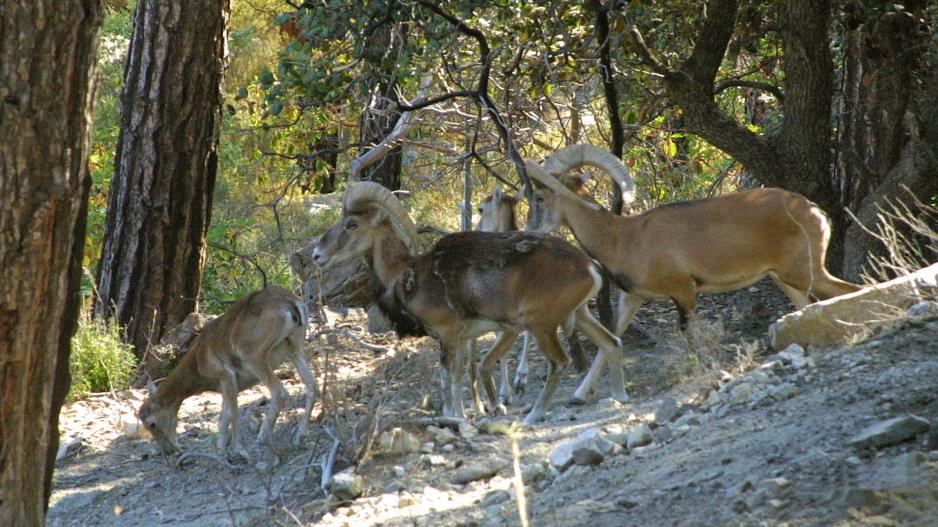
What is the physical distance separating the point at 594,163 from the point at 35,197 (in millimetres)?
7049

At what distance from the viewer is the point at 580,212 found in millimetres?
11547

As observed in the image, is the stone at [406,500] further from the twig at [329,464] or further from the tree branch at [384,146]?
the tree branch at [384,146]

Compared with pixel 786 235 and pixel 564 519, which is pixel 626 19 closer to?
pixel 786 235

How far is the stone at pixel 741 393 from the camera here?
24.1 ft

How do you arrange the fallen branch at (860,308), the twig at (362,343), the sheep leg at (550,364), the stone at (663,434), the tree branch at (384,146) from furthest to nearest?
the twig at (362,343) < the tree branch at (384,146) < the sheep leg at (550,364) < the fallen branch at (860,308) < the stone at (663,434)

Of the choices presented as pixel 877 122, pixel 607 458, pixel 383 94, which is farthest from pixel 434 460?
pixel 877 122

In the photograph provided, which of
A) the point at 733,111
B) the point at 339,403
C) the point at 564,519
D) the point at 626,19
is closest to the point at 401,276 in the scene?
the point at 339,403

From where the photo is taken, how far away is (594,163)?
11648mm

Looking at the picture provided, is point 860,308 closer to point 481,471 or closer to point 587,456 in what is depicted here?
point 587,456

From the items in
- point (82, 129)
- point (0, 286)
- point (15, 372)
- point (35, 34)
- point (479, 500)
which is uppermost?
point (35, 34)

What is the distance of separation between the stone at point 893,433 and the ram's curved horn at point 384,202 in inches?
218

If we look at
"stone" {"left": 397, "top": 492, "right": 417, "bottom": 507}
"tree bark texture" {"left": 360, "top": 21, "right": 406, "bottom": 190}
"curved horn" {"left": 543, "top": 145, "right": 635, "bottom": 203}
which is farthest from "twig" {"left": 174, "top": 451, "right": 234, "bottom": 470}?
"curved horn" {"left": 543, "top": 145, "right": 635, "bottom": 203}

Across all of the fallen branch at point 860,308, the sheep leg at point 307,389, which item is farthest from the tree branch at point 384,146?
the fallen branch at point 860,308

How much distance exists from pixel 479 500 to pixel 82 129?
323 cm
